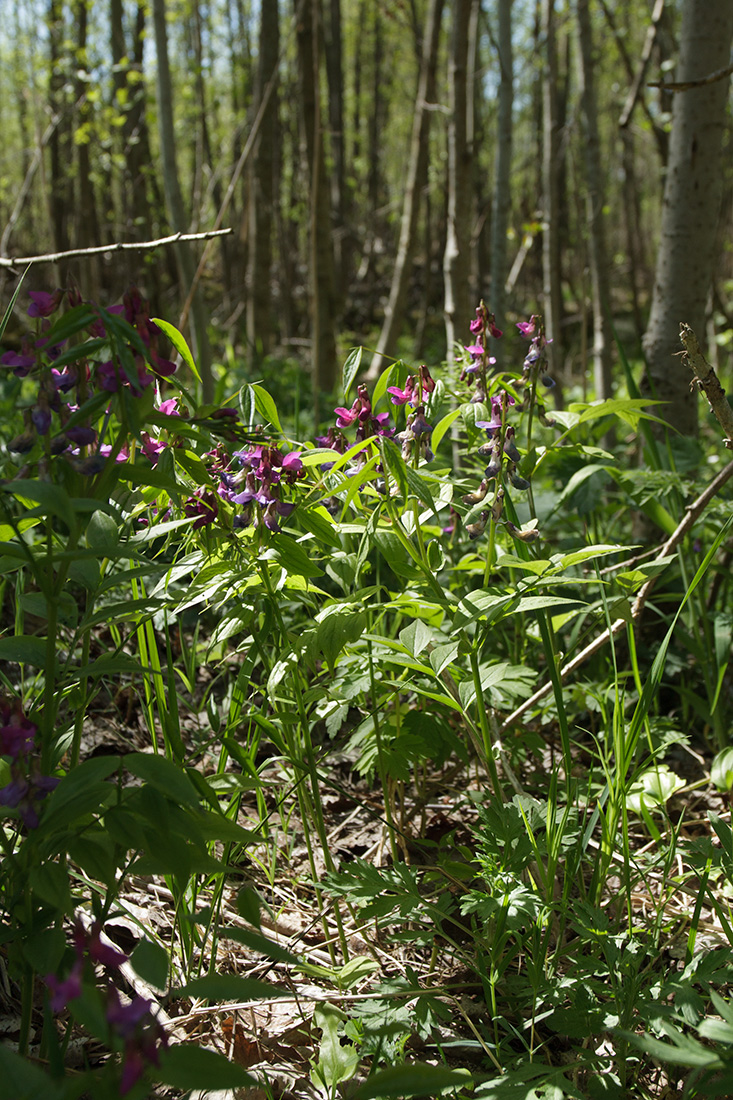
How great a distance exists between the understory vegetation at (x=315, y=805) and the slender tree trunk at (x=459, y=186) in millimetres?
1407

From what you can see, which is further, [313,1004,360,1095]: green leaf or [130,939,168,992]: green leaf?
[313,1004,360,1095]: green leaf

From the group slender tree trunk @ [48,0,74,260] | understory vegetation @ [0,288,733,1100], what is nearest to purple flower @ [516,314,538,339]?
understory vegetation @ [0,288,733,1100]

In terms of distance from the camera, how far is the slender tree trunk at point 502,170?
10.7ft

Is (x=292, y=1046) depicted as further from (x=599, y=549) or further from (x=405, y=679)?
(x=599, y=549)

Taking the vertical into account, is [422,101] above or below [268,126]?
below

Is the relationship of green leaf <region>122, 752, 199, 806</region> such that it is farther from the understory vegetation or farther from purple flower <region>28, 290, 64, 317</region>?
purple flower <region>28, 290, 64, 317</region>

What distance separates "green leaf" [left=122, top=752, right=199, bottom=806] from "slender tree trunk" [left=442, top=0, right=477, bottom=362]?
8.60 ft

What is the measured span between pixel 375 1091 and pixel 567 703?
4.18 feet

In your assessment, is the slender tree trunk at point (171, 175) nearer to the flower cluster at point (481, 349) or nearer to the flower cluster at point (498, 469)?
the flower cluster at point (481, 349)

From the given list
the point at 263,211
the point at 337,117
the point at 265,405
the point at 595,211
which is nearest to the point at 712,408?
the point at 265,405

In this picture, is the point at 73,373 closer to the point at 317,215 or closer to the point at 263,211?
the point at 317,215

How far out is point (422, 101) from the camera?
4.03 meters

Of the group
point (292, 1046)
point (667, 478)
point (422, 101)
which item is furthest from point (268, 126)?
point (292, 1046)

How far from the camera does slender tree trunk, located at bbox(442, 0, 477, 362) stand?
3.24 metres
